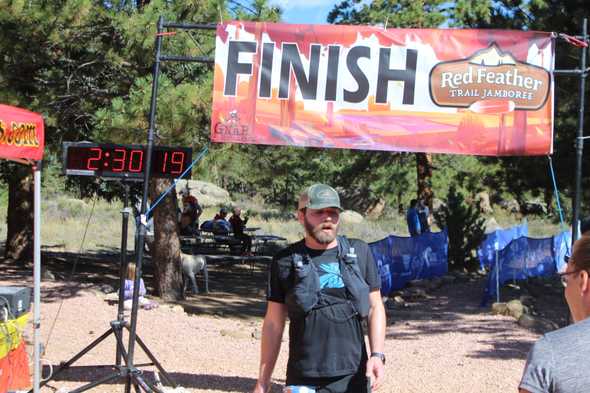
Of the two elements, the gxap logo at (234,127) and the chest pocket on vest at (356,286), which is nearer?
the chest pocket on vest at (356,286)

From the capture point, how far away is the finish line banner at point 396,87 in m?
6.79

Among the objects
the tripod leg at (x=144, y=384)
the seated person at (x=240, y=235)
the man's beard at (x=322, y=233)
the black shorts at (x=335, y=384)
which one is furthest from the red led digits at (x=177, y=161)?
the seated person at (x=240, y=235)

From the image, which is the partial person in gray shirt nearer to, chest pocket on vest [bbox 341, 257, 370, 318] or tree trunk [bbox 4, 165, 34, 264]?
chest pocket on vest [bbox 341, 257, 370, 318]

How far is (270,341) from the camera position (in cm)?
399

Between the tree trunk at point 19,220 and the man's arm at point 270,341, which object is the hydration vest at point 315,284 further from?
the tree trunk at point 19,220

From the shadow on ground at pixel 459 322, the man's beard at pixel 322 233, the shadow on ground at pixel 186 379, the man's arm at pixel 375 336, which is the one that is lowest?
the shadow on ground at pixel 186 379

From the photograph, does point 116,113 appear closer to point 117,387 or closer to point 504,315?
point 117,387

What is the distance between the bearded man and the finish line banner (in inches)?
113

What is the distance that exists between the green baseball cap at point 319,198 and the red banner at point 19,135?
8.64ft

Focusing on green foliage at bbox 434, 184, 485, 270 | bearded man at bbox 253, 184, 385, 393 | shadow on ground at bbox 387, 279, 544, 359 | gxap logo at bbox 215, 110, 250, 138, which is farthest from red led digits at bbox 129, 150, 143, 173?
green foliage at bbox 434, 184, 485, 270

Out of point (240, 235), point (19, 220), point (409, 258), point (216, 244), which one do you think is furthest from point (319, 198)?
point (216, 244)

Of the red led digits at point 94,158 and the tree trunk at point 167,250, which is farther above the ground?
the red led digits at point 94,158

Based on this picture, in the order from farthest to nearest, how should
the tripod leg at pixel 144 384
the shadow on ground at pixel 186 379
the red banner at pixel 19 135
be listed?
the shadow on ground at pixel 186 379 → the tripod leg at pixel 144 384 → the red banner at pixel 19 135

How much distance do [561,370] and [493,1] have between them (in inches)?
701
